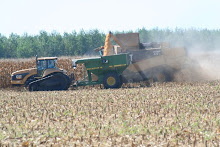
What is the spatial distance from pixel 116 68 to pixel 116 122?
10149mm

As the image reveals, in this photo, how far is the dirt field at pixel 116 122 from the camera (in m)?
7.42

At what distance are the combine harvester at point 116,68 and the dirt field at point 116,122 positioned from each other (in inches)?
227

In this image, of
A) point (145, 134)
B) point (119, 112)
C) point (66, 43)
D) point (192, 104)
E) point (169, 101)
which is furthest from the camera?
point (66, 43)

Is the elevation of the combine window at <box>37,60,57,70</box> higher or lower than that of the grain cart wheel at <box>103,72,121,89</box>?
higher

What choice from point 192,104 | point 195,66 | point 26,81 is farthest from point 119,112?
point 195,66

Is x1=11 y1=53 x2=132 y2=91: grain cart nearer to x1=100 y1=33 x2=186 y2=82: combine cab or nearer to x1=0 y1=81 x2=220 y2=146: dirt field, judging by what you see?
x1=100 y1=33 x2=186 y2=82: combine cab

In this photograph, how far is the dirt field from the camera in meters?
7.42

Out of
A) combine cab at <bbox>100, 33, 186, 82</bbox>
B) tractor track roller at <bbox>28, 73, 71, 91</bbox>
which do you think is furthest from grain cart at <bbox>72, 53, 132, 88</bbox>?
combine cab at <bbox>100, 33, 186, 82</bbox>

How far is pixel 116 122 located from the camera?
29.7 ft

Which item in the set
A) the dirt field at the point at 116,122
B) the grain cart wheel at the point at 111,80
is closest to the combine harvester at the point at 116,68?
the grain cart wheel at the point at 111,80

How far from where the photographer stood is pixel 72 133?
8.07 metres

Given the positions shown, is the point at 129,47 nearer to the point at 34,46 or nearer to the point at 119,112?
the point at 119,112

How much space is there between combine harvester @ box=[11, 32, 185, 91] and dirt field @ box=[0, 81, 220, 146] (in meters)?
5.76

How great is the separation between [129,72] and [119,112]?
9.79 metres
